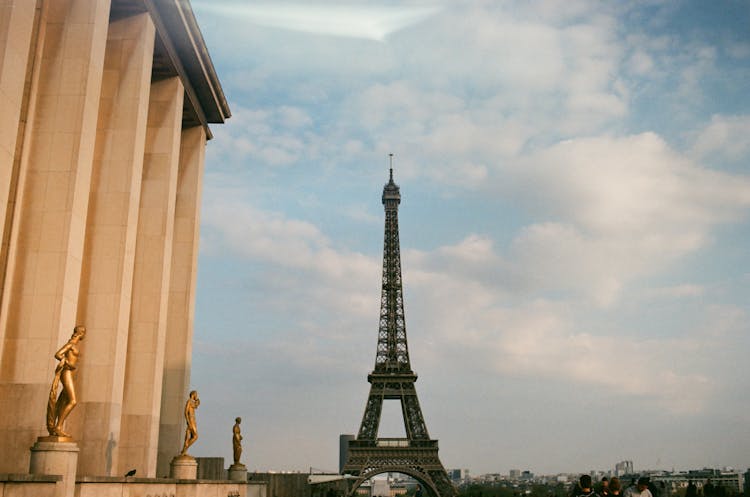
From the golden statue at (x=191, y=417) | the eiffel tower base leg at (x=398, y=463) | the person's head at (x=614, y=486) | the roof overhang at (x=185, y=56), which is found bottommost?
the eiffel tower base leg at (x=398, y=463)

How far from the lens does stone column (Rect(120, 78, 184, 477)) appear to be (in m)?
27.4

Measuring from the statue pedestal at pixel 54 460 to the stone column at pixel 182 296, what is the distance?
17.6 meters

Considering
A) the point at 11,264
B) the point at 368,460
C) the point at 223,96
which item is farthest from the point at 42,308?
the point at 368,460

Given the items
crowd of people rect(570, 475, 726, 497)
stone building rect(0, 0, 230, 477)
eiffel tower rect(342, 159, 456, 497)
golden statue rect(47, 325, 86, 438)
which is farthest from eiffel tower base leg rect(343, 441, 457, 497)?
crowd of people rect(570, 475, 726, 497)

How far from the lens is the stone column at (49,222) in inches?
758

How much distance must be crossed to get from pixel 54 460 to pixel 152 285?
14603mm

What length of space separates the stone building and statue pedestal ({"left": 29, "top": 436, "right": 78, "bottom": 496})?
4.59 m

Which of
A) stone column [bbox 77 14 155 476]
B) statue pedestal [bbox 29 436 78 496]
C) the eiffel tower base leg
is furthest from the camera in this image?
the eiffel tower base leg

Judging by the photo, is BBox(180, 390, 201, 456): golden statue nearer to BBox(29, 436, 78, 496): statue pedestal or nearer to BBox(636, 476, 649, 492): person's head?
BBox(29, 436, 78, 496): statue pedestal

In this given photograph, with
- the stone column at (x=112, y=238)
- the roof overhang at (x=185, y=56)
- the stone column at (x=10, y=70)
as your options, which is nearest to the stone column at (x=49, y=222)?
the stone column at (x=112, y=238)

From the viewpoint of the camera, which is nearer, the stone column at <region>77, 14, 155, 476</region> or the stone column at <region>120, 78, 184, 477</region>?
the stone column at <region>77, 14, 155, 476</region>

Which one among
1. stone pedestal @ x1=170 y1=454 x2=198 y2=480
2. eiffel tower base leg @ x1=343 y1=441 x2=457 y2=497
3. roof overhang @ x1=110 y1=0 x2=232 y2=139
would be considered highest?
roof overhang @ x1=110 y1=0 x2=232 y2=139

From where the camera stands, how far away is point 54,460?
48.4 feet

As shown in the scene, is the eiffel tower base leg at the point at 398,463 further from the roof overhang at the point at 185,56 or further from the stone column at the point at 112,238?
the stone column at the point at 112,238
